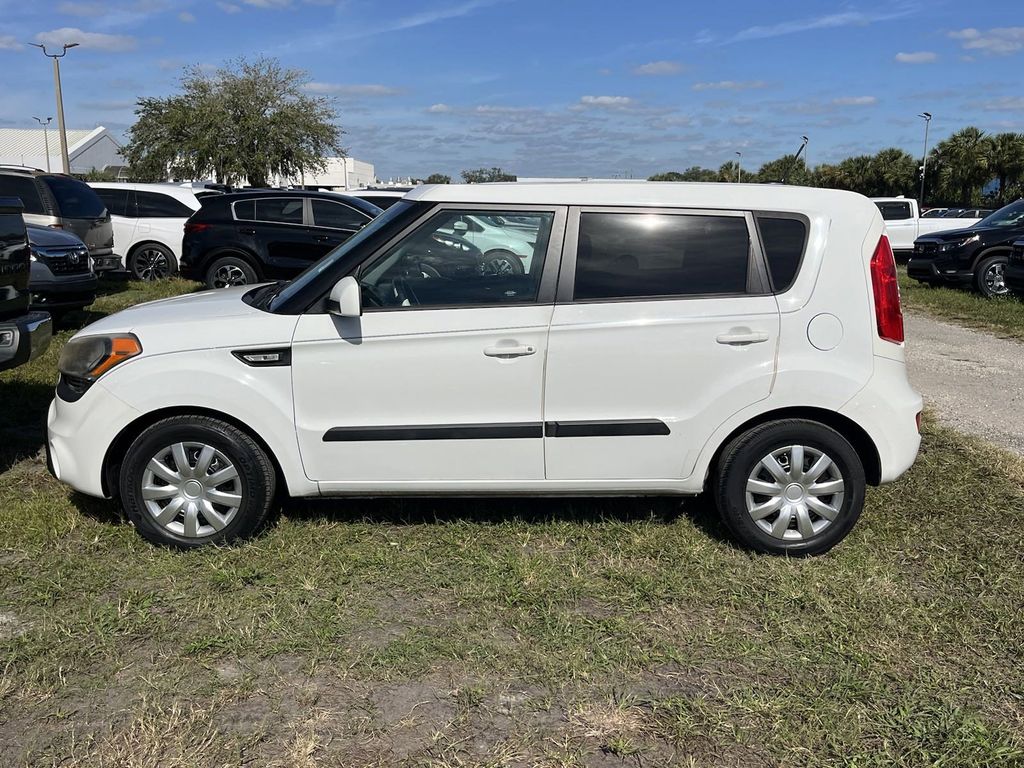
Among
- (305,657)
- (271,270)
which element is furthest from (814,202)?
(271,270)

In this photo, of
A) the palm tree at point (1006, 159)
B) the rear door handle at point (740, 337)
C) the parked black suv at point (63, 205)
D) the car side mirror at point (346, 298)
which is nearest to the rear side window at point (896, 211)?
the parked black suv at point (63, 205)

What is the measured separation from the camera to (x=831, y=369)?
3.99 meters

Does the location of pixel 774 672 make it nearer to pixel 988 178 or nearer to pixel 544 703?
pixel 544 703

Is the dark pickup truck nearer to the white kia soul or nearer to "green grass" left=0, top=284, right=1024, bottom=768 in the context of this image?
"green grass" left=0, top=284, right=1024, bottom=768

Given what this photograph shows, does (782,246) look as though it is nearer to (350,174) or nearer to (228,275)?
(228,275)

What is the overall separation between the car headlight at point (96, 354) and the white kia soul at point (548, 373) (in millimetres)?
12

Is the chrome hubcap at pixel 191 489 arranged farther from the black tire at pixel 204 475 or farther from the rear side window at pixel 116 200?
the rear side window at pixel 116 200

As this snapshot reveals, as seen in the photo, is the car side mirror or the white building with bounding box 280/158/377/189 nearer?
the car side mirror

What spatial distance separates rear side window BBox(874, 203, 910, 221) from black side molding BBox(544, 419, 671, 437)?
20662 mm

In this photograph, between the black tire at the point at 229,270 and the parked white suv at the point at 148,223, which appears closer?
the black tire at the point at 229,270

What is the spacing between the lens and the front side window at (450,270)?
13.3 feet

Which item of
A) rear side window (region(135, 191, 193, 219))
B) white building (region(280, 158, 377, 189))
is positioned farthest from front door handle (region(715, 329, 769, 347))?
white building (region(280, 158, 377, 189))

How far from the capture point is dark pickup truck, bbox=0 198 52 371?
17.1ft

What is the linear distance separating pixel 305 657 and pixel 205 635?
0.45m
